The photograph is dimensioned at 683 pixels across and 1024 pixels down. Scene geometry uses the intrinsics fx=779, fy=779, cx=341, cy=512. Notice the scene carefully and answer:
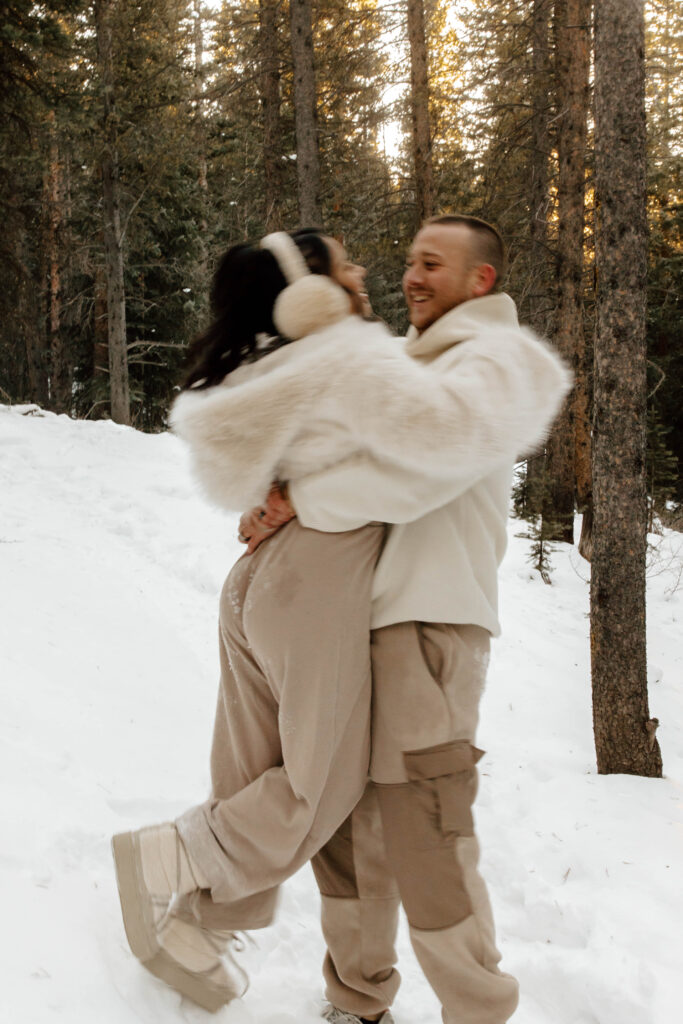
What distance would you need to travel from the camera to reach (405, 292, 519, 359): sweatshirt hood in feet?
6.21

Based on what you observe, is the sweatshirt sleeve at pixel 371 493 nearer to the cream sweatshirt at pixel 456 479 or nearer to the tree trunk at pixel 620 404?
the cream sweatshirt at pixel 456 479

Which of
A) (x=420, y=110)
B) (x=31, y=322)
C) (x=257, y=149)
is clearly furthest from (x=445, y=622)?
(x=257, y=149)

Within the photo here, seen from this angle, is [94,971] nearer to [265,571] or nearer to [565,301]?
[265,571]

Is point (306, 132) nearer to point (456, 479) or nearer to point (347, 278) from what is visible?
point (347, 278)

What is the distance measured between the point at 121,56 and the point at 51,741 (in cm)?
1476

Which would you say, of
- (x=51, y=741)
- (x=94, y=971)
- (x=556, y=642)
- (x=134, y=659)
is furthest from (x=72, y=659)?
(x=556, y=642)

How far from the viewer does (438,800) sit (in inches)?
72.4

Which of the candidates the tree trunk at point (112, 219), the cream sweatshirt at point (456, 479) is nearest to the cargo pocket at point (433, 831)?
the cream sweatshirt at point (456, 479)

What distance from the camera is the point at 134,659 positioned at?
4.39 metres

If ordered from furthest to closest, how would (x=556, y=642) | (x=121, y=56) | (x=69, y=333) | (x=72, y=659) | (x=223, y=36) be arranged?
(x=69, y=333) < (x=121, y=56) < (x=223, y=36) < (x=556, y=642) < (x=72, y=659)

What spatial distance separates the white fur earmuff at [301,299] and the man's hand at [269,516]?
0.38m

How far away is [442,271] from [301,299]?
0.43m

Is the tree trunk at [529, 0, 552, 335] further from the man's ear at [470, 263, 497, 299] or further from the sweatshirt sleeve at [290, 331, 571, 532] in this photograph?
the sweatshirt sleeve at [290, 331, 571, 532]

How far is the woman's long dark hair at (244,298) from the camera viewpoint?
1.86 metres
